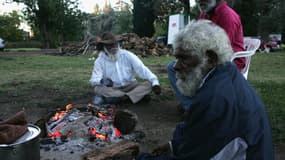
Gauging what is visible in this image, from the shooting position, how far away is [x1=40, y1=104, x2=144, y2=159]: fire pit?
3.65 meters

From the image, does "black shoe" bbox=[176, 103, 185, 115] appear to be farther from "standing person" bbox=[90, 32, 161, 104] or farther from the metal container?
the metal container

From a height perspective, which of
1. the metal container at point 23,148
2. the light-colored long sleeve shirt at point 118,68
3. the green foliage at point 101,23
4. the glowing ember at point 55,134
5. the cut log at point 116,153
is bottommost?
the glowing ember at point 55,134

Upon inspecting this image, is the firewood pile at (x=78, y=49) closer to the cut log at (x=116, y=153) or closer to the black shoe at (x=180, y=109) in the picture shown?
the black shoe at (x=180, y=109)

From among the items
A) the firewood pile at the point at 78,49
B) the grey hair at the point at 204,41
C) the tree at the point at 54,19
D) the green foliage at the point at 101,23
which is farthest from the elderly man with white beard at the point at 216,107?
the tree at the point at 54,19

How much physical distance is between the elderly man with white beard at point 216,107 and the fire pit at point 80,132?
6.23 ft

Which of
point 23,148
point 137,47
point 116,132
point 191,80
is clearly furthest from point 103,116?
point 137,47

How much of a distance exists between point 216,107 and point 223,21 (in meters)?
2.39

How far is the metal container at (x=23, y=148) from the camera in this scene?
2.51 m

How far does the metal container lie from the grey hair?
142 centimetres

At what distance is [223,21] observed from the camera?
3.91 metres

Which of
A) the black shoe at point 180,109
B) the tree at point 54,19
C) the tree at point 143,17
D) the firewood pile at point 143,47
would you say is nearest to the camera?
the black shoe at point 180,109

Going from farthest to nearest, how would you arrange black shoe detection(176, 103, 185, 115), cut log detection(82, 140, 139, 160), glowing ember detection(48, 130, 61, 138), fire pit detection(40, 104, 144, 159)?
black shoe detection(176, 103, 185, 115), glowing ember detection(48, 130, 61, 138), fire pit detection(40, 104, 144, 159), cut log detection(82, 140, 139, 160)

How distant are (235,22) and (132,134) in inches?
69.2

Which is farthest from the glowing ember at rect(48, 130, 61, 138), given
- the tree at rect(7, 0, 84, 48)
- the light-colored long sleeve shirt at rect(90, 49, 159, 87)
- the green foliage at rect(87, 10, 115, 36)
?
the tree at rect(7, 0, 84, 48)
